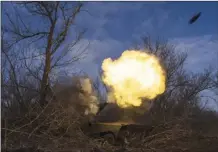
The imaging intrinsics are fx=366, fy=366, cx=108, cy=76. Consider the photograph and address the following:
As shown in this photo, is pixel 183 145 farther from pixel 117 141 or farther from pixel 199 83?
pixel 199 83

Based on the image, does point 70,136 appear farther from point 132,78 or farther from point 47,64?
point 47,64

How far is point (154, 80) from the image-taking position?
18016mm

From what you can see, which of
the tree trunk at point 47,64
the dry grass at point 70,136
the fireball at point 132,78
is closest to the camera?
the dry grass at point 70,136

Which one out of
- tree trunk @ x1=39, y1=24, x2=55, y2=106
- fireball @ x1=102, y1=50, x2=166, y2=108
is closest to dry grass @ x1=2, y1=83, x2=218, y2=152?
fireball @ x1=102, y1=50, x2=166, y2=108

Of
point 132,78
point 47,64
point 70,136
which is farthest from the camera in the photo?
point 47,64

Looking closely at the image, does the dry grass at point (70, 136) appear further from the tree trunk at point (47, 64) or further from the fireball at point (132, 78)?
the tree trunk at point (47, 64)

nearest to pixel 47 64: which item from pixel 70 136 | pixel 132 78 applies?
pixel 132 78

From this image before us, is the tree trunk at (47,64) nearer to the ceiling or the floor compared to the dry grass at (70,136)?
nearer to the ceiling

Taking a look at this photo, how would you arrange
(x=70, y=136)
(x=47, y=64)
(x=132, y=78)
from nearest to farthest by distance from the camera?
(x=70, y=136), (x=132, y=78), (x=47, y=64)

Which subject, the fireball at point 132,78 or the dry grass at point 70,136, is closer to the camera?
the dry grass at point 70,136

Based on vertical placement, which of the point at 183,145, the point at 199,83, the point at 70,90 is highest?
the point at 199,83

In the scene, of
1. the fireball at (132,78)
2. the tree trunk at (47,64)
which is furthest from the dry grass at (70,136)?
the tree trunk at (47,64)

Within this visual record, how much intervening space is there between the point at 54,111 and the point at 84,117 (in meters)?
1.96

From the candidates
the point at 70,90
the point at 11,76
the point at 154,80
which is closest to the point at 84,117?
the point at 70,90
